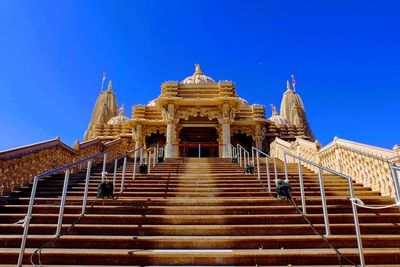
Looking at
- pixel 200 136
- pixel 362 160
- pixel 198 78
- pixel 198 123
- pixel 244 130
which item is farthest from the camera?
pixel 198 78

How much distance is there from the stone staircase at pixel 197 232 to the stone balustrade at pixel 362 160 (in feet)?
2.41

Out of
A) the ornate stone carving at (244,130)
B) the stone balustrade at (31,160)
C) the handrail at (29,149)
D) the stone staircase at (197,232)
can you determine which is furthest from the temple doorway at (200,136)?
the stone staircase at (197,232)

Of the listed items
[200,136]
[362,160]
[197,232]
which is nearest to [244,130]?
[200,136]

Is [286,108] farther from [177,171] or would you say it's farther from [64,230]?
[64,230]

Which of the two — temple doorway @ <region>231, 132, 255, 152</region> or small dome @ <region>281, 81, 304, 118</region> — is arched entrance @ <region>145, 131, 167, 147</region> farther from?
small dome @ <region>281, 81, 304, 118</region>

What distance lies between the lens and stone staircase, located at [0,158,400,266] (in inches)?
140

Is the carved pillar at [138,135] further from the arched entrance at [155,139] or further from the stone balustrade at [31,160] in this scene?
the stone balustrade at [31,160]

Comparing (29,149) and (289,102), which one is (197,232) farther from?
(289,102)

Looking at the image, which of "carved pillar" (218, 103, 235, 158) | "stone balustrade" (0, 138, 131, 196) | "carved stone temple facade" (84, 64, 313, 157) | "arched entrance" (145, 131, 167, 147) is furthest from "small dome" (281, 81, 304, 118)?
"stone balustrade" (0, 138, 131, 196)

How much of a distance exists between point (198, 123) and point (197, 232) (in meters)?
14.1

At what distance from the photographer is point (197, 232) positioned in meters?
4.30

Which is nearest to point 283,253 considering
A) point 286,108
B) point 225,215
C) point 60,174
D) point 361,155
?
point 225,215

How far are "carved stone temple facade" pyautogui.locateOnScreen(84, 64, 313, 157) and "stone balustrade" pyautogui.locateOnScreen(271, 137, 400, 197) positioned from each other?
19.9 ft

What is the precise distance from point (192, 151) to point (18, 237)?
62.2 feet
